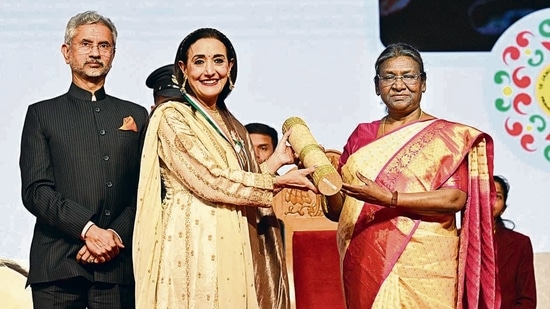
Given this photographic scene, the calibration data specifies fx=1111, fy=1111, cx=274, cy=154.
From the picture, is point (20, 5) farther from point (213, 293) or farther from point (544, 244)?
point (544, 244)

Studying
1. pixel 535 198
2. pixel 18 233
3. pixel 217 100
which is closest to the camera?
pixel 217 100

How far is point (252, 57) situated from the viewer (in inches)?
203

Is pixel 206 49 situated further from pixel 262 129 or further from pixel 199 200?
pixel 262 129

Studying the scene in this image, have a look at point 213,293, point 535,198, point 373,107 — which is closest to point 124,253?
point 213,293

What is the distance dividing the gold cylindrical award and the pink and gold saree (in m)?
0.29

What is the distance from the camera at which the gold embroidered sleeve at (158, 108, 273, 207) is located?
337 cm

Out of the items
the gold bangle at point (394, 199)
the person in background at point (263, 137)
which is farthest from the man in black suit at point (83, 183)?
the person in background at point (263, 137)

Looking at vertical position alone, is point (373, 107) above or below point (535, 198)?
above

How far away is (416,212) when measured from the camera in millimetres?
3588

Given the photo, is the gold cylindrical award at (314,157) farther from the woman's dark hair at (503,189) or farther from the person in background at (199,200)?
the woman's dark hair at (503,189)

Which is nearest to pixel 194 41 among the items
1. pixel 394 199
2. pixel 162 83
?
pixel 394 199

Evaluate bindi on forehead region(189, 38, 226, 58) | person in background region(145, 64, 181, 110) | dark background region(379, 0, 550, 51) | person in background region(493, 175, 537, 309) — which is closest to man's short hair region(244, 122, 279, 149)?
person in background region(145, 64, 181, 110)

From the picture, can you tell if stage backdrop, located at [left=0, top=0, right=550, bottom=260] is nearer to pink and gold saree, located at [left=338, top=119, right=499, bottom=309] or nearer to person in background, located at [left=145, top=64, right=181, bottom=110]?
person in background, located at [left=145, top=64, right=181, bottom=110]

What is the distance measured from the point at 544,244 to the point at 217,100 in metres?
2.31
